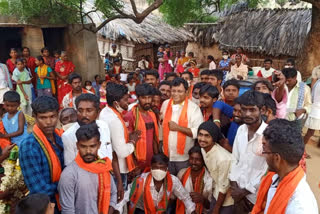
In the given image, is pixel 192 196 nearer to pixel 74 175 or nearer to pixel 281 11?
pixel 74 175

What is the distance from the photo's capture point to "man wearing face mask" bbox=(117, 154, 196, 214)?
3.22 meters

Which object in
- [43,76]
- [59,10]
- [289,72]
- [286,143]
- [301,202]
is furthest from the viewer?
[59,10]

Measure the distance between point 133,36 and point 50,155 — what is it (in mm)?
10613

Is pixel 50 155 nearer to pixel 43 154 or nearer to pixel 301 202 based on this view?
pixel 43 154

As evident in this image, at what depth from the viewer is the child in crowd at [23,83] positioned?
648 centimetres

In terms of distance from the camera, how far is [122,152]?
116 inches

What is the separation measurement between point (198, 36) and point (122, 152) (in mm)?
17370

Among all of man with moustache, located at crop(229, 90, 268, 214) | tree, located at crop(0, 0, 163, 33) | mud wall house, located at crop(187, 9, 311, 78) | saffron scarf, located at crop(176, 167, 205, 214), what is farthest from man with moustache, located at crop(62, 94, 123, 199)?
mud wall house, located at crop(187, 9, 311, 78)

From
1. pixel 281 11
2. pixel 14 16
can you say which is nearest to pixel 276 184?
pixel 14 16

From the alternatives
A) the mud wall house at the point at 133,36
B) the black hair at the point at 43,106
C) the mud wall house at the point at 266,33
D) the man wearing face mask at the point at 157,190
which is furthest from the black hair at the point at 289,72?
the mud wall house at the point at 266,33

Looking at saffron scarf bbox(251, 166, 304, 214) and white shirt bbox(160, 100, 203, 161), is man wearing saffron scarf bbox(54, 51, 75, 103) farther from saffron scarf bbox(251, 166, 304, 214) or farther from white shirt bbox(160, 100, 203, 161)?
saffron scarf bbox(251, 166, 304, 214)

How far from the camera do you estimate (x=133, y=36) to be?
485 inches

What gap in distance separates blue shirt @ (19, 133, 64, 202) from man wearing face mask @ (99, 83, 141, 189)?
2.73ft

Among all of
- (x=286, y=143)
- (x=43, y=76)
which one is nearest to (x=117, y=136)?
(x=286, y=143)
